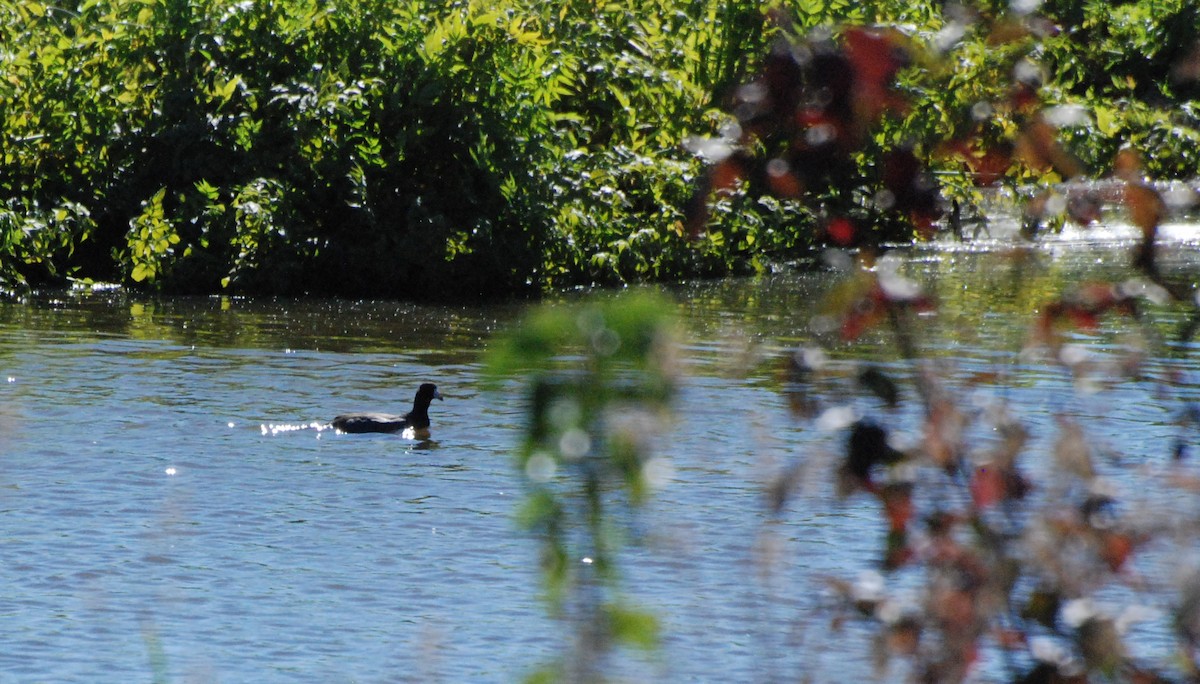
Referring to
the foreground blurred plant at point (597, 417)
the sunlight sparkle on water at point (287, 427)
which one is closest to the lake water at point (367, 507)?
the sunlight sparkle on water at point (287, 427)

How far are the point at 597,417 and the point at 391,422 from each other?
29.1ft

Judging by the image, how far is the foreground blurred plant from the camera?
302 centimetres

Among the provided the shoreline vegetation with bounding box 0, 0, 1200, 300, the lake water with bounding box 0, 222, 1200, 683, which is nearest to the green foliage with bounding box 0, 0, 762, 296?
the shoreline vegetation with bounding box 0, 0, 1200, 300

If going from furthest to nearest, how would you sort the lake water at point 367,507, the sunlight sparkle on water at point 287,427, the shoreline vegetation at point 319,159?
the shoreline vegetation at point 319,159 → the sunlight sparkle on water at point 287,427 → the lake water at point 367,507

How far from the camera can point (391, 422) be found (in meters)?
11.8

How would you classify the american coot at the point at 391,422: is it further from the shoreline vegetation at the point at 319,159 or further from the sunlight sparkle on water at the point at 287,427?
the shoreline vegetation at the point at 319,159

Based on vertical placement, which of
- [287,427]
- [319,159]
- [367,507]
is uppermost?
[319,159]

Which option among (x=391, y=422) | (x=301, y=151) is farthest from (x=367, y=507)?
(x=301, y=151)

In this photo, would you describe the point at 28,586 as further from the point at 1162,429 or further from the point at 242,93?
the point at 242,93

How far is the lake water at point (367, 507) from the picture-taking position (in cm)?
694

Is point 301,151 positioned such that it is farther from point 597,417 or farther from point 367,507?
point 597,417

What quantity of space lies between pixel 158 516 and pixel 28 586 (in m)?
1.38

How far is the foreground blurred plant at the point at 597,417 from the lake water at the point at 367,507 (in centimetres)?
15

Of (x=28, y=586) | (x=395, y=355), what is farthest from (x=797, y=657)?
(x=395, y=355)
